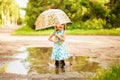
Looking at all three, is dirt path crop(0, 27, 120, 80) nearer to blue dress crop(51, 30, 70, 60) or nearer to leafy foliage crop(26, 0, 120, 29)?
blue dress crop(51, 30, 70, 60)

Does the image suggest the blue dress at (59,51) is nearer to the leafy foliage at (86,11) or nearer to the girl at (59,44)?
the girl at (59,44)

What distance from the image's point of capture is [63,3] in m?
38.9

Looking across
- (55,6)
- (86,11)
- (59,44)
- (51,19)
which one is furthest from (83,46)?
(55,6)

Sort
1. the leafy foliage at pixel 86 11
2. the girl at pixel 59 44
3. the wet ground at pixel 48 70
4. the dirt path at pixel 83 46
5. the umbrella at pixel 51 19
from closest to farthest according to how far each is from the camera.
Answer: the wet ground at pixel 48 70 → the umbrella at pixel 51 19 → the girl at pixel 59 44 → the dirt path at pixel 83 46 → the leafy foliage at pixel 86 11

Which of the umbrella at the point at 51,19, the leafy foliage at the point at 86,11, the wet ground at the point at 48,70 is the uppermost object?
the umbrella at the point at 51,19

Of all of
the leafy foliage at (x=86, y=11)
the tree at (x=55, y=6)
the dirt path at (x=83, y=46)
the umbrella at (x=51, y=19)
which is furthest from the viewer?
the tree at (x=55, y=6)

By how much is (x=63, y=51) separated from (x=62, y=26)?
2.50 ft

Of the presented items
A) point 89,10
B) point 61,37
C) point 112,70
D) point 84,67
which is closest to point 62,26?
point 61,37

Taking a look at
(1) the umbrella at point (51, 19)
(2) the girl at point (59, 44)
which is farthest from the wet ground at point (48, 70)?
(1) the umbrella at point (51, 19)

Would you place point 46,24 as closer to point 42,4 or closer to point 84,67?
point 84,67

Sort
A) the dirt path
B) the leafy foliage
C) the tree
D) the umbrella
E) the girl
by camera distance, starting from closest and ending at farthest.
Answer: the umbrella
the girl
the dirt path
the leafy foliage
the tree

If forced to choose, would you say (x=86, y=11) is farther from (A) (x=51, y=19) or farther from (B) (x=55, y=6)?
(A) (x=51, y=19)

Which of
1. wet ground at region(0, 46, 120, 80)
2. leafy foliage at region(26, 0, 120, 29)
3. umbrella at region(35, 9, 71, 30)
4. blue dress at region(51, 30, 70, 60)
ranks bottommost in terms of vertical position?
leafy foliage at region(26, 0, 120, 29)

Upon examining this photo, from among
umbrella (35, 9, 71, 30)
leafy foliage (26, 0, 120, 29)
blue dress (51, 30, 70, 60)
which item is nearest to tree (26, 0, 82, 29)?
leafy foliage (26, 0, 120, 29)
